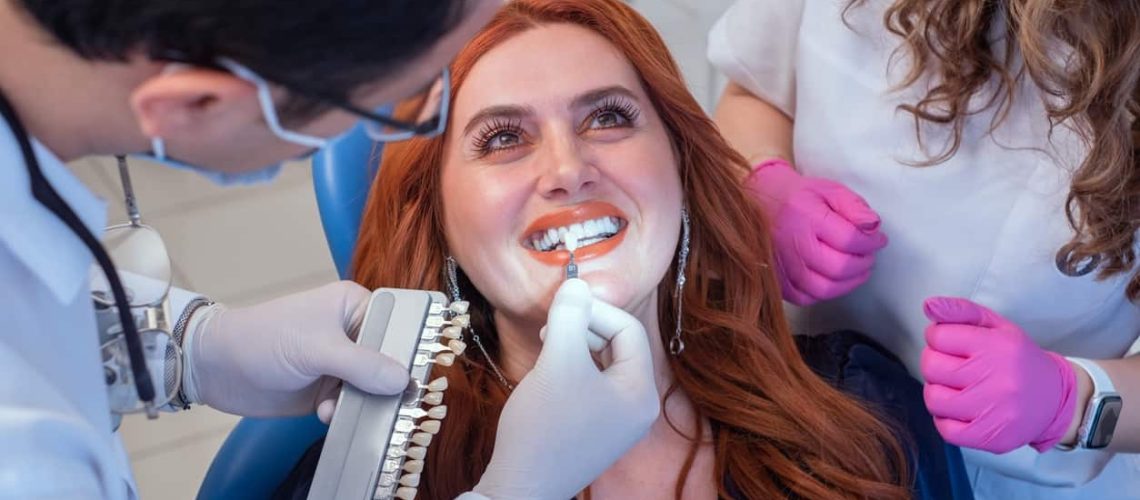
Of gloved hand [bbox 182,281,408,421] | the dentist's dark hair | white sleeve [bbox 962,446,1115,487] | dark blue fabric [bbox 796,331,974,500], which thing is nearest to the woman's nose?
gloved hand [bbox 182,281,408,421]

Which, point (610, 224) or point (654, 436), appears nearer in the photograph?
point (610, 224)

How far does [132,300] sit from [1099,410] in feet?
3.70

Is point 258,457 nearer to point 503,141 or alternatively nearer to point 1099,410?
point 503,141

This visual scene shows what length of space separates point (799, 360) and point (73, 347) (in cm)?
97

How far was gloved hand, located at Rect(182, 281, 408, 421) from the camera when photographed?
114 centimetres

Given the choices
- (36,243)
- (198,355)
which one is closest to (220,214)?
(198,355)

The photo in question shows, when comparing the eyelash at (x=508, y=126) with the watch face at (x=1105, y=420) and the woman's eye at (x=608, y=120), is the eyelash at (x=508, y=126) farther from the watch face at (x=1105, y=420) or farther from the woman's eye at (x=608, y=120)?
the watch face at (x=1105, y=420)

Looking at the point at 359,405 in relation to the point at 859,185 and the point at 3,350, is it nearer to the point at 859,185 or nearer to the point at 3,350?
the point at 3,350

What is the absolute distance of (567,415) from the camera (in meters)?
1.14

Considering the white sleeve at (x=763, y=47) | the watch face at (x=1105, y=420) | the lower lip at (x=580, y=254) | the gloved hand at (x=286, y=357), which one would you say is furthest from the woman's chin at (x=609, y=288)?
the watch face at (x=1105, y=420)

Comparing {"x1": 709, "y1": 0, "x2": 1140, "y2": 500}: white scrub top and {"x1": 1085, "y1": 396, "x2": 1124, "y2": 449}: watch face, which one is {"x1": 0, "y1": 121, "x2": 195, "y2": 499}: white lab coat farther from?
{"x1": 1085, "y1": 396, "x2": 1124, "y2": 449}: watch face

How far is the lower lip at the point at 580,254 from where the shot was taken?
1.29 metres

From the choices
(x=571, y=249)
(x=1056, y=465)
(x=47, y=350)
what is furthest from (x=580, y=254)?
(x=1056, y=465)

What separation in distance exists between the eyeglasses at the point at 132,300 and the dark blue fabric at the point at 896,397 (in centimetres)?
90
